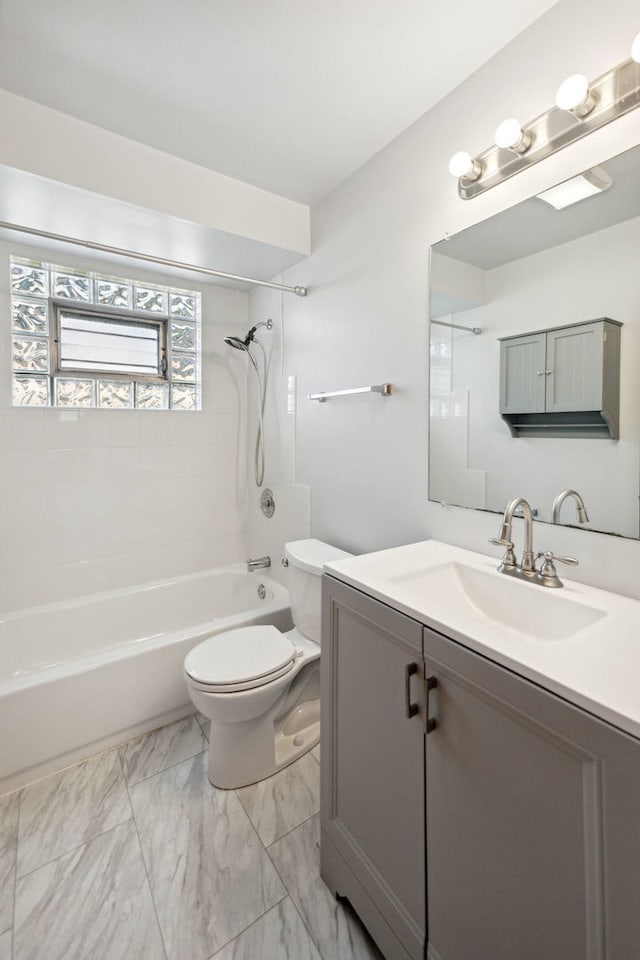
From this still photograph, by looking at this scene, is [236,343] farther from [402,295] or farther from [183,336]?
[402,295]

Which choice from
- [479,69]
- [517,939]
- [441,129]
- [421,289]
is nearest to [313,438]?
[421,289]

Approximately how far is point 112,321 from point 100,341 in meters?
0.14

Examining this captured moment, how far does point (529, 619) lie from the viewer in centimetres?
111

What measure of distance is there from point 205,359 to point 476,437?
Result: 191 centimetres

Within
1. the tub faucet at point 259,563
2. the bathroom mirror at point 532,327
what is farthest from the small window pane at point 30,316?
the bathroom mirror at point 532,327

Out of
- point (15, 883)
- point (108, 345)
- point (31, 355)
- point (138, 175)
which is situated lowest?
point (15, 883)

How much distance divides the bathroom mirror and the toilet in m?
0.74

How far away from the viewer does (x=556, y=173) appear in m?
1.18

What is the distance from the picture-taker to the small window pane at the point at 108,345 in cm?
232

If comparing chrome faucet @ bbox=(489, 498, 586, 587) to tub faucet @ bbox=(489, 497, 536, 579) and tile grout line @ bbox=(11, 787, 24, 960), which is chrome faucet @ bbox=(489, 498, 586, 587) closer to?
tub faucet @ bbox=(489, 497, 536, 579)

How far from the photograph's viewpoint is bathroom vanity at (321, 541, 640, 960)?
0.63 meters

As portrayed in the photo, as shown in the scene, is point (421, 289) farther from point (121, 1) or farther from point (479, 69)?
point (121, 1)

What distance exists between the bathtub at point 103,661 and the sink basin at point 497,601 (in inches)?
45.8

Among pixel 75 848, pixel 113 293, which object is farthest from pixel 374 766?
pixel 113 293
